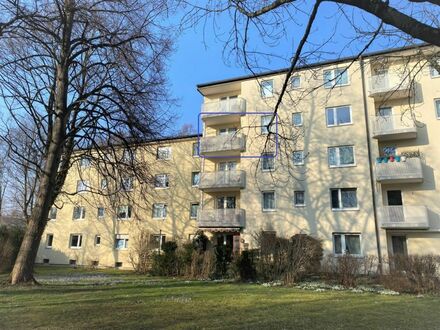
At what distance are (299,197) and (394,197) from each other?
6250 mm

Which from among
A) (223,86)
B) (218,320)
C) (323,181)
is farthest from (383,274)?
(223,86)

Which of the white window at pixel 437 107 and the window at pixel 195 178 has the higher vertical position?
the white window at pixel 437 107

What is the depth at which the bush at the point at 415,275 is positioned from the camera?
1280 cm

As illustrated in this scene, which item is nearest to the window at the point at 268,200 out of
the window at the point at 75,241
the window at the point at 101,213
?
the window at the point at 101,213

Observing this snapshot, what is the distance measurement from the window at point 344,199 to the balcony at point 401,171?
2.02 meters

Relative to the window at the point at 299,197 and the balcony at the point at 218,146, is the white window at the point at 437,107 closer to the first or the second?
the window at the point at 299,197

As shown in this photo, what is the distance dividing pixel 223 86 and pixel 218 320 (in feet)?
81.7

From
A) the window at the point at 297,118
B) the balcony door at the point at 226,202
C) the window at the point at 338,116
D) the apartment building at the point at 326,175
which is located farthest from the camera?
the balcony door at the point at 226,202

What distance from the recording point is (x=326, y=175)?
81.5 feet

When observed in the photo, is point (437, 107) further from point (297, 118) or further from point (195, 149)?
point (195, 149)

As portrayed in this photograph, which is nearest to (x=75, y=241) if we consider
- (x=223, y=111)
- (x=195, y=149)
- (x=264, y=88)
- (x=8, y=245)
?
(x=8, y=245)

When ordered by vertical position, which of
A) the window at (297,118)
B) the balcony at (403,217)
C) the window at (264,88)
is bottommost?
the balcony at (403,217)

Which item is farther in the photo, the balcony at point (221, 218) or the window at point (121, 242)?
the window at point (121, 242)

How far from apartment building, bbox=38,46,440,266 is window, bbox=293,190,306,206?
0.24ft
